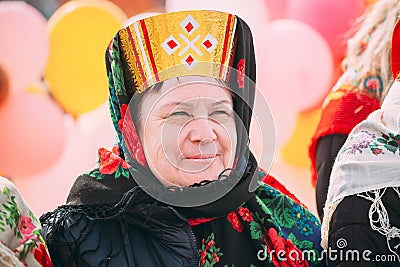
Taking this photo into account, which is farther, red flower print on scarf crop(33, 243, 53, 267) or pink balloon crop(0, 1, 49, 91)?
pink balloon crop(0, 1, 49, 91)

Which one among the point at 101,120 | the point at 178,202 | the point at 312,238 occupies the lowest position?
the point at 312,238

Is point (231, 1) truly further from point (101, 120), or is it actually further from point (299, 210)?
point (299, 210)

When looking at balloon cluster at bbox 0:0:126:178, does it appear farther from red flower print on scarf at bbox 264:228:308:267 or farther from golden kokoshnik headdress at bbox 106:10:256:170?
red flower print on scarf at bbox 264:228:308:267

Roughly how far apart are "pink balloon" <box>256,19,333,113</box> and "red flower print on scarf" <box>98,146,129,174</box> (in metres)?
1.16

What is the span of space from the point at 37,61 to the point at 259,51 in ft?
2.62

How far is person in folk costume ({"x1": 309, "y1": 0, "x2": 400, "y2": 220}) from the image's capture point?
182 centimetres

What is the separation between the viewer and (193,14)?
1.55m

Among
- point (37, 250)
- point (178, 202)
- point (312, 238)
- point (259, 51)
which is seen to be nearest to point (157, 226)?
point (178, 202)

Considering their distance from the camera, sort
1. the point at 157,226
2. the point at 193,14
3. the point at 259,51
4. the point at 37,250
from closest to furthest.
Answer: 1. the point at 37,250
2. the point at 157,226
3. the point at 193,14
4. the point at 259,51

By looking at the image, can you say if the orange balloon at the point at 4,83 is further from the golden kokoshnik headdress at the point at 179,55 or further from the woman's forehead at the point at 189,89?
the woman's forehead at the point at 189,89

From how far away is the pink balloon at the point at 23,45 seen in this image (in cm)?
263


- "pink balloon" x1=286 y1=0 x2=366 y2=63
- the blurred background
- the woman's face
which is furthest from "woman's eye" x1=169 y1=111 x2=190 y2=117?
"pink balloon" x1=286 y1=0 x2=366 y2=63

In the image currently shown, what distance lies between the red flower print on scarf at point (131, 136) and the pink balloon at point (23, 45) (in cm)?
122

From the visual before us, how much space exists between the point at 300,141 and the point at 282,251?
1.33m
